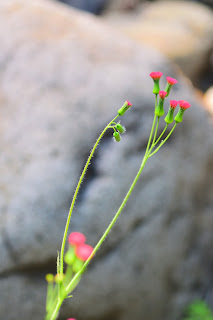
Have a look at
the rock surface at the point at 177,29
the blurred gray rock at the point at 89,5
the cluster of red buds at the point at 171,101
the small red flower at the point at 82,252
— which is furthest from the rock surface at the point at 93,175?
the blurred gray rock at the point at 89,5

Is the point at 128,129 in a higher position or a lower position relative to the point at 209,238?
higher

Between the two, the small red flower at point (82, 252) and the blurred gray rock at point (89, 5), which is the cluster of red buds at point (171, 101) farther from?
the blurred gray rock at point (89, 5)

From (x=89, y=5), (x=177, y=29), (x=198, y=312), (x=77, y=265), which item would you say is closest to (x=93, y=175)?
(x=198, y=312)

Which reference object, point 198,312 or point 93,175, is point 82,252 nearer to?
point 93,175

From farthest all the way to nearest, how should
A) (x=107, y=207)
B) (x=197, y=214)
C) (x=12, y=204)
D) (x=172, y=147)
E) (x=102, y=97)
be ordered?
(x=197, y=214) < (x=172, y=147) < (x=102, y=97) < (x=107, y=207) < (x=12, y=204)

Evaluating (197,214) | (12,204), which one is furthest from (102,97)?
(197,214)

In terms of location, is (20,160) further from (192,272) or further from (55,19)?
(192,272)
